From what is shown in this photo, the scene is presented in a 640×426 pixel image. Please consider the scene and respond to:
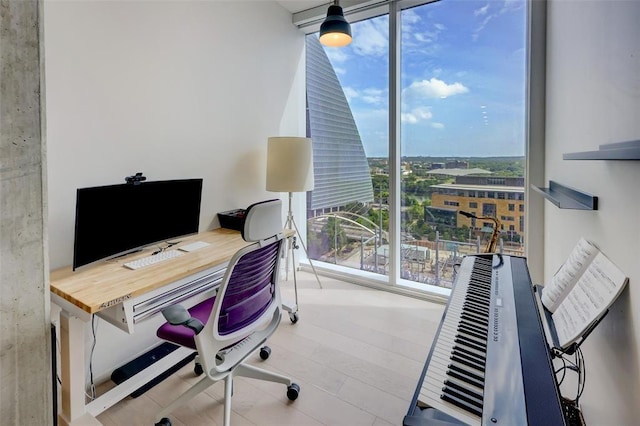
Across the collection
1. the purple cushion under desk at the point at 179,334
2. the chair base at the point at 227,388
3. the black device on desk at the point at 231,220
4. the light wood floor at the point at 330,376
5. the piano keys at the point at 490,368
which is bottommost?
the light wood floor at the point at 330,376

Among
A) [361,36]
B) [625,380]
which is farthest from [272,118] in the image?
[625,380]

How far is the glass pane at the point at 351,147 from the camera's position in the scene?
3285mm

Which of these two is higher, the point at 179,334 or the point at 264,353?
the point at 179,334

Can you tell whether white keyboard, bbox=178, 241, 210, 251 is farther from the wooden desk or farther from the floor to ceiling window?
the floor to ceiling window

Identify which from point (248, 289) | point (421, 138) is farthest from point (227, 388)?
point (421, 138)

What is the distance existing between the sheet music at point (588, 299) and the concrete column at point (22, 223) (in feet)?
5.86

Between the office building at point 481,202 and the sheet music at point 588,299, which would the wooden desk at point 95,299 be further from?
the office building at point 481,202

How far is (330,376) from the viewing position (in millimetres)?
2021

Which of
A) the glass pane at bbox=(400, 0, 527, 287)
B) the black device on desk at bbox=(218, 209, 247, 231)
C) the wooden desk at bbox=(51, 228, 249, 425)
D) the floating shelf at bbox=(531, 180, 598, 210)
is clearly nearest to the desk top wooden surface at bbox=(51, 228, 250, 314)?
the wooden desk at bbox=(51, 228, 249, 425)

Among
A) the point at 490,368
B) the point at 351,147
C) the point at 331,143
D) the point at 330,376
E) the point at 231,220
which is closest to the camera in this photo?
the point at 490,368

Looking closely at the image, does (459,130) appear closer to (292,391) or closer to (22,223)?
(292,391)

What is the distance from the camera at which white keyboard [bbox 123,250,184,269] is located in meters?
1.77

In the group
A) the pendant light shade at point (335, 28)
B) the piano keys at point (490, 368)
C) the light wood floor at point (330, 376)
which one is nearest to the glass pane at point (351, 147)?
the light wood floor at point (330, 376)

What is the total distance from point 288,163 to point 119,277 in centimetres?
168
